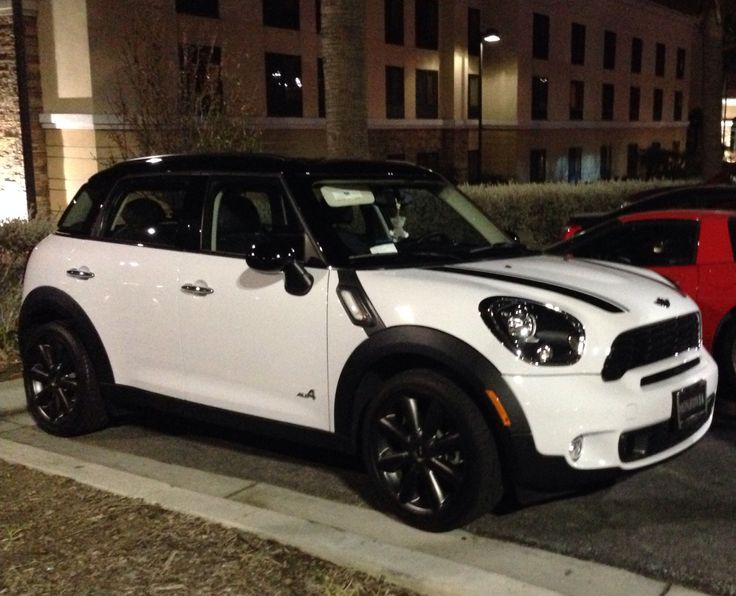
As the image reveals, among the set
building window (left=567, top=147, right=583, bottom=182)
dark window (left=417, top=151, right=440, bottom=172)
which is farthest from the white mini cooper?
building window (left=567, top=147, right=583, bottom=182)

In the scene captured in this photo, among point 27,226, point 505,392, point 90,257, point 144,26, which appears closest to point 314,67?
point 144,26

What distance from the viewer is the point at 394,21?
3150 centimetres

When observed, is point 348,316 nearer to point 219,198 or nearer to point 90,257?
point 219,198

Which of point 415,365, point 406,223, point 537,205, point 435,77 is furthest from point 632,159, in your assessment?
point 415,365

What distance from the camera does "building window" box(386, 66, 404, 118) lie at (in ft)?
103

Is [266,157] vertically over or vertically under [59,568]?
over

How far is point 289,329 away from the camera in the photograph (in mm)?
4613

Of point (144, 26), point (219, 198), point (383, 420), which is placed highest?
point (144, 26)

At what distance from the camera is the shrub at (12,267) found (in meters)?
7.86

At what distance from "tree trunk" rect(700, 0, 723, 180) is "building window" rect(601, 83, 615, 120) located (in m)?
21.4

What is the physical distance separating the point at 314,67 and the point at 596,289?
2451cm

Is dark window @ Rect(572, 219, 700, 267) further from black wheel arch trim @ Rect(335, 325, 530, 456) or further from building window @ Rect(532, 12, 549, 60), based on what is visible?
building window @ Rect(532, 12, 549, 60)

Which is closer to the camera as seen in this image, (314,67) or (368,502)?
(368,502)

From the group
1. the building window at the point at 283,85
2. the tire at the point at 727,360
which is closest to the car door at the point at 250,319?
the tire at the point at 727,360
